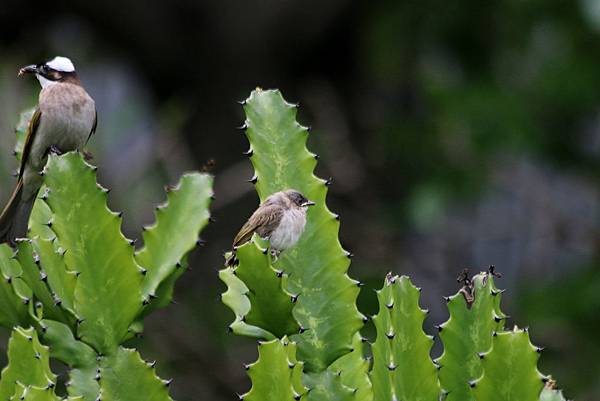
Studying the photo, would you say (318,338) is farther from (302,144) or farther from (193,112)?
(193,112)

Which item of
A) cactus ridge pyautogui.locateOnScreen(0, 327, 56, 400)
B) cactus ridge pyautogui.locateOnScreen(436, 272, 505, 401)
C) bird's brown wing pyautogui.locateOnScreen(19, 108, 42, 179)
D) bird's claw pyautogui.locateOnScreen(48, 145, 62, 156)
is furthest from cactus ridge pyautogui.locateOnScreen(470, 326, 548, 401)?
bird's brown wing pyautogui.locateOnScreen(19, 108, 42, 179)

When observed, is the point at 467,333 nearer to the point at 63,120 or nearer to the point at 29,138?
the point at 63,120

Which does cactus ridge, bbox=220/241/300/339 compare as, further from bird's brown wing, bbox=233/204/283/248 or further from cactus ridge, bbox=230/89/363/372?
bird's brown wing, bbox=233/204/283/248

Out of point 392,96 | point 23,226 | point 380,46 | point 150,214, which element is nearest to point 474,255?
point 392,96

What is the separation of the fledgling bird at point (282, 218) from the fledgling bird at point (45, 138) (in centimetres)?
73

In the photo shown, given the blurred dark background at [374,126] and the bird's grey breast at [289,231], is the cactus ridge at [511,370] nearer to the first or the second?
the bird's grey breast at [289,231]

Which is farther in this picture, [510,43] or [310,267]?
[510,43]

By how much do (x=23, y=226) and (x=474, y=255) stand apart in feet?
21.7

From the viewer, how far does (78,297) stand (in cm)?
300

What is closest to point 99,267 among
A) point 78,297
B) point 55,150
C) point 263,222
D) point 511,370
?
point 78,297

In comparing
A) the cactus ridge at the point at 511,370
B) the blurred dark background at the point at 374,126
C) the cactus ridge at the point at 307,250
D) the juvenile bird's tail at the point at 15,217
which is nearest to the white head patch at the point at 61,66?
the juvenile bird's tail at the point at 15,217

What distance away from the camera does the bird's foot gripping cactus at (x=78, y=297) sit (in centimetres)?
291

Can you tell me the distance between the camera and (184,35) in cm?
817

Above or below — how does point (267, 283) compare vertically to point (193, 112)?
below
